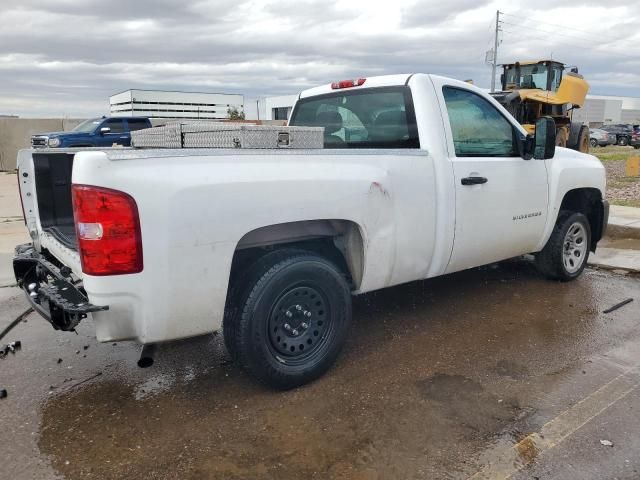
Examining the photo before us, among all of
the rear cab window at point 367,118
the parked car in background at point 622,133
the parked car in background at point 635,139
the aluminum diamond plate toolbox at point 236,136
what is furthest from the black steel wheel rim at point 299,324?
the parked car in background at point 622,133

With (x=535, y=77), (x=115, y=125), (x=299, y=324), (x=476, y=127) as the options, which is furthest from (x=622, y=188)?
(x=115, y=125)

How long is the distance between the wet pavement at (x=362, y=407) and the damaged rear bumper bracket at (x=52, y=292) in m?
0.62

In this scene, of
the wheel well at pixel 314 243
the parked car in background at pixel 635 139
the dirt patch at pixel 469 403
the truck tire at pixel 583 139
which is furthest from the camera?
the parked car in background at pixel 635 139

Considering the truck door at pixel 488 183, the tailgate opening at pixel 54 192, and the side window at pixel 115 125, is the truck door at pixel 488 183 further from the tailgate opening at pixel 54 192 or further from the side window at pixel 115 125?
the side window at pixel 115 125

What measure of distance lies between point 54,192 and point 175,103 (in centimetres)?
9227

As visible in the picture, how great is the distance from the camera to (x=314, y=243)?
145 inches

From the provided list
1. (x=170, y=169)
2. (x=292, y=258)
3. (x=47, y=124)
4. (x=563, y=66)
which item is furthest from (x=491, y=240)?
(x=47, y=124)

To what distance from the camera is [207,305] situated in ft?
9.59

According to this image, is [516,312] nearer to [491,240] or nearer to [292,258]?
[491,240]

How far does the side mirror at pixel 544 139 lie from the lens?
178 inches

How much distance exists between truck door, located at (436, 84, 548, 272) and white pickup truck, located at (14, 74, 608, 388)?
0.02m

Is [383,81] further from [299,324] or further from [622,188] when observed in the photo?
[622,188]

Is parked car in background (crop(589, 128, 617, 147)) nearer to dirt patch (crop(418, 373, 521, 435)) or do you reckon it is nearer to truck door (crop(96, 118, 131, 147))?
truck door (crop(96, 118, 131, 147))

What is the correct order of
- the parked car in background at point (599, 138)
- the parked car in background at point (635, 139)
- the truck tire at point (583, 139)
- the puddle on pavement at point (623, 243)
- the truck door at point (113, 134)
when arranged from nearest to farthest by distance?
the puddle on pavement at point (623, 243)
the truck door at point (113, 134)
the truck tire at point (583, 139)
the parked car in background at point (635, 139)
the parked car in background at point (599, 138)
